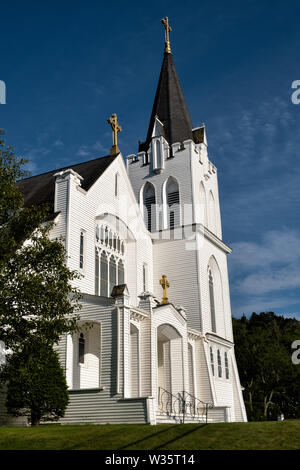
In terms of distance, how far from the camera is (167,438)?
45.4 feet

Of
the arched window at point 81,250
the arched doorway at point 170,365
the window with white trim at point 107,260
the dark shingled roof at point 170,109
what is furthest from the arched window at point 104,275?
the dark shingled roof at point 170,109

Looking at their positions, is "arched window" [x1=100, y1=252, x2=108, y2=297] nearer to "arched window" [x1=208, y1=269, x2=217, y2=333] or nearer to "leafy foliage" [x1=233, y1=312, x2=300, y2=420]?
"arched window" [x1=208, y1=269, x2=217, y2=333]

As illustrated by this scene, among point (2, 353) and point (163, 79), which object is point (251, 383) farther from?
point (2, 353)

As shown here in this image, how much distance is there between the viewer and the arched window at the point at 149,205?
36219mm

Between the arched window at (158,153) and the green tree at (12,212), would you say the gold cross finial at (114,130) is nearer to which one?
the arched window at (158,153)

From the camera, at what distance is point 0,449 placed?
45.1 feet

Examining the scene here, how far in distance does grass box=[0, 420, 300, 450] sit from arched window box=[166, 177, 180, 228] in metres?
20.6

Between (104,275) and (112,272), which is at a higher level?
(112,272)

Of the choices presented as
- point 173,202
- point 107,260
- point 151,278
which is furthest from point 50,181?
point 173,202

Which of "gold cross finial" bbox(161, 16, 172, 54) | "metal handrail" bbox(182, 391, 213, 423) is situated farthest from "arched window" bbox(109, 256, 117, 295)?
"gold cross finial" bbox(161, 16, 172, 54)

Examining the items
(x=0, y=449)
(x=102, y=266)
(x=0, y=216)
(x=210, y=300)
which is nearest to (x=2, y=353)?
(x=0, y=216)

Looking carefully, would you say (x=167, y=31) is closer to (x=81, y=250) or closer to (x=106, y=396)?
(x=81, y=250)

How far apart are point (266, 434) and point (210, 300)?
2088cm

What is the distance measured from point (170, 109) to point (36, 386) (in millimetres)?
27172
